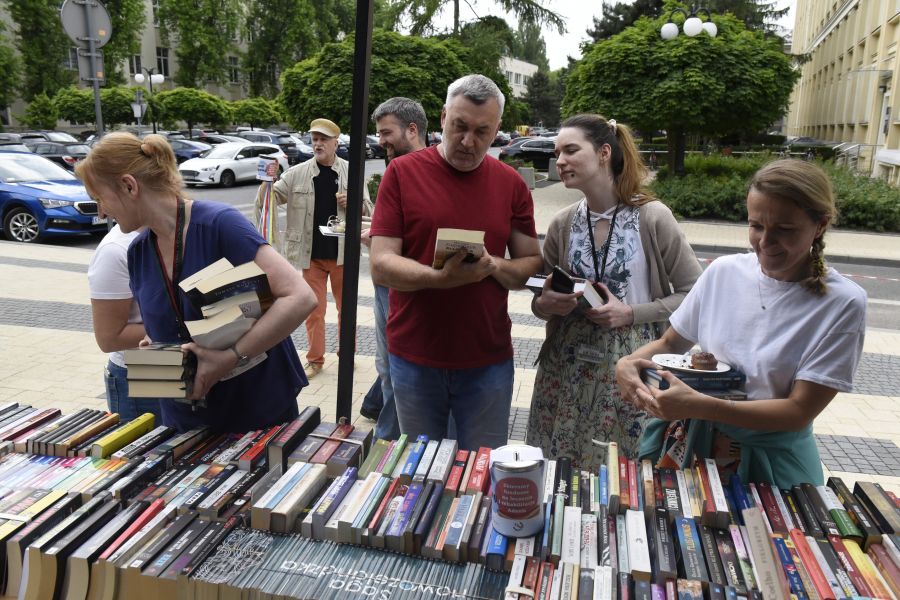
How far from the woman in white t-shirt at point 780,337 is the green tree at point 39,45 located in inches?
1903

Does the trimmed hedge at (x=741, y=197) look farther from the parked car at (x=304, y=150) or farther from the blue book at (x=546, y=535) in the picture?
the parked car at (x=304, y=150)

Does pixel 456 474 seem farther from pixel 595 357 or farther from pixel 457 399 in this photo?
pixel 595 357

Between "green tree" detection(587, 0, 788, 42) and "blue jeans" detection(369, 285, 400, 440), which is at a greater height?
"green tree" detection(587, 0, 788, 42)

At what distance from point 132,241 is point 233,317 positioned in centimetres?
59

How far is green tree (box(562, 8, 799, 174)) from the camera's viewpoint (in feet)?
53.6

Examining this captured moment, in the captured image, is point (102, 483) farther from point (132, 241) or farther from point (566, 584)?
point (566, 584)

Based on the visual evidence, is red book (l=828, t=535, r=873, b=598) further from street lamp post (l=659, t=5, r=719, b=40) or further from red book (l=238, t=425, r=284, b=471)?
street lamp post (l=659, t=5, r=719, b=40)

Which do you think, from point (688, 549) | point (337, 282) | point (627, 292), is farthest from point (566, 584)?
point (337, 282)

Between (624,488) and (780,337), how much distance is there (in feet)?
2.19

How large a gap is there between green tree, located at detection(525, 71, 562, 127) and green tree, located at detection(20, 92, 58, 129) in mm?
45891

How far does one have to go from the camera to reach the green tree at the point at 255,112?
143 feet

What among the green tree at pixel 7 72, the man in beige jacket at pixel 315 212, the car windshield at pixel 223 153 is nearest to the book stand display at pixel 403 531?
the man in beige jacket at pixel 315 212

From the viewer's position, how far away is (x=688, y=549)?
1.65 m

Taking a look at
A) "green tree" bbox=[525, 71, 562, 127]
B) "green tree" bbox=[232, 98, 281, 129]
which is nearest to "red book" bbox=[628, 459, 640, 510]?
"green tree" bbox=[232, 98, 281, 129]
